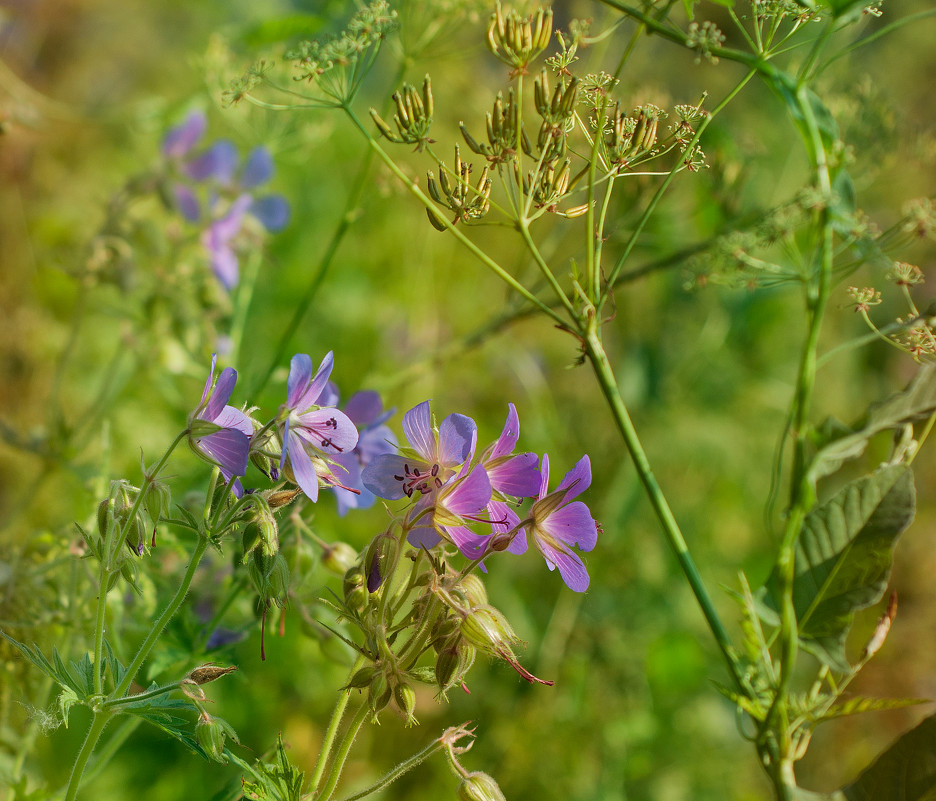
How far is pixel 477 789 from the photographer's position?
825 mm

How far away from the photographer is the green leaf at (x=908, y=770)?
91 centimetres

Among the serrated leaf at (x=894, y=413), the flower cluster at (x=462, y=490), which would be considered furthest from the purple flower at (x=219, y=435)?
the serrated leaf at (x=894, y=413)

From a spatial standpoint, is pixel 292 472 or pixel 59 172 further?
pixel 59 172

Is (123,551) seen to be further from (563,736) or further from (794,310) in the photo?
(794,310)

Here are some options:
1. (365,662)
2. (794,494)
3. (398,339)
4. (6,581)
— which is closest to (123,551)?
(365,662)

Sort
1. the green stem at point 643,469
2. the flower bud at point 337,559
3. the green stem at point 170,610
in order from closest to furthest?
the green stem at point 170,610 → the green stem at point 643,469 → the flower bud at point 337,559

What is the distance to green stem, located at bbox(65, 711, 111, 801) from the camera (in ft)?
2.53

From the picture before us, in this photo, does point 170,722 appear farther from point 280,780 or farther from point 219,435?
point 219,435

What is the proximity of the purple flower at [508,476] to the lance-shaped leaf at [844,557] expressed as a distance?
0.36m

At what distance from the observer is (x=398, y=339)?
9.70 feet

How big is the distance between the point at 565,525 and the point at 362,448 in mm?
307

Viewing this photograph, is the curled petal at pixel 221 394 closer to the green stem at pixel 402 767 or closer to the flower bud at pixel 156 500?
the flower bud at pixel 156 500

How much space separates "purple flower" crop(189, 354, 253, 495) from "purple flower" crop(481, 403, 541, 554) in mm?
243

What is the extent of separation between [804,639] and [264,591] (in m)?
0.66
